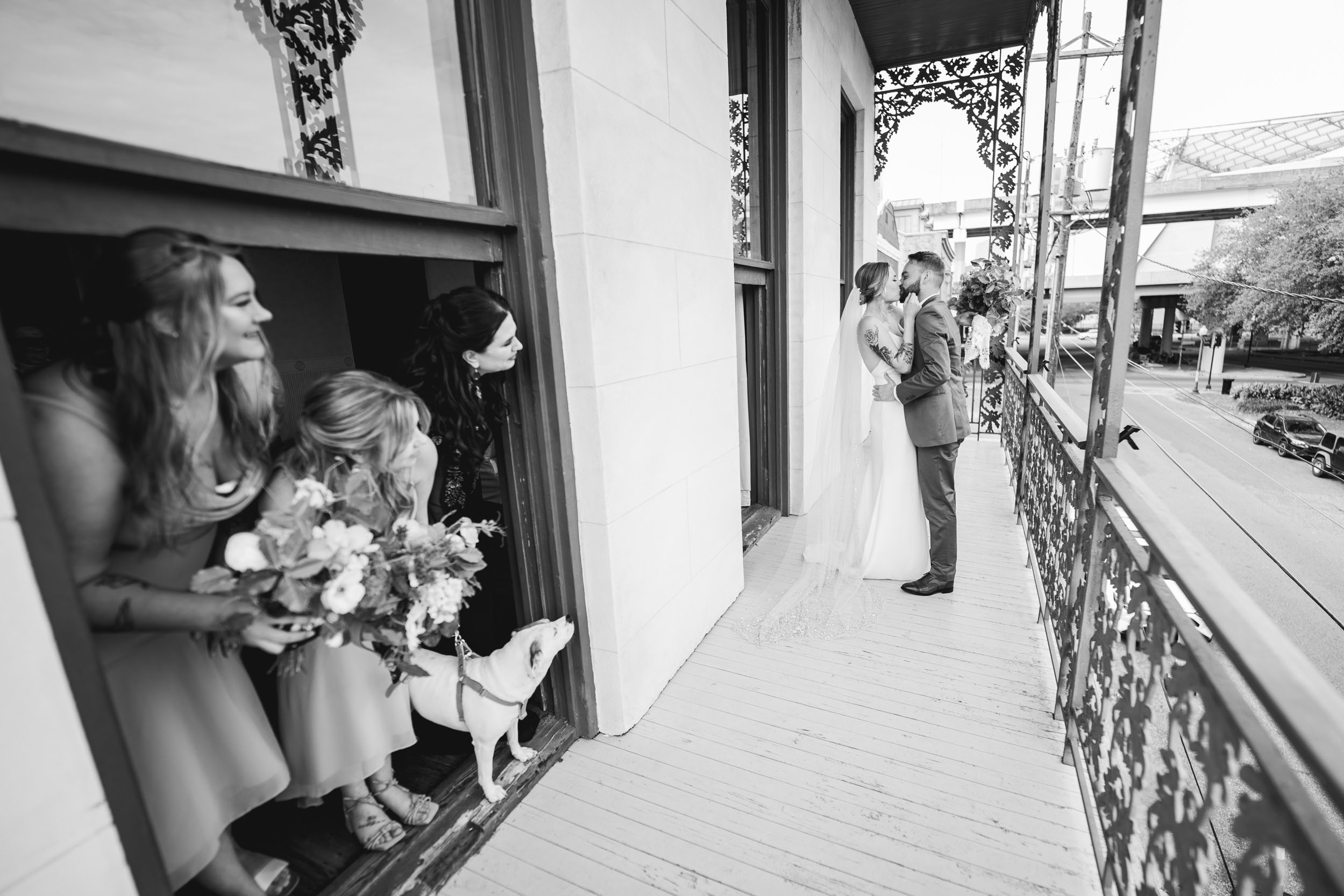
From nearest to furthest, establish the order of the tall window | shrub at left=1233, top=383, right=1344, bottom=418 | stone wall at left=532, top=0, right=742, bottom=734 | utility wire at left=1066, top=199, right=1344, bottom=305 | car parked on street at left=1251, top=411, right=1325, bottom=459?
1. stone wall at left=532, top=0, right=742, bottom=734
2. the tall window
3. utility wire at left=1066, top=199, right=1344, bottom=305
4. car parked on street at left=1251, top=411, right=1325, bottom=459
5. shrub at left=1233, top=383, right=1344, bottom=418

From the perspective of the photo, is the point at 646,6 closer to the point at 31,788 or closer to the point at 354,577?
the point at 354,577

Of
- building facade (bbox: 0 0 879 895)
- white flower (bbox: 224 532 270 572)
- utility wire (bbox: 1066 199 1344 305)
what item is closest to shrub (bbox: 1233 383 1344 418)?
utility wire (bbox: 1066 199 1344 305)

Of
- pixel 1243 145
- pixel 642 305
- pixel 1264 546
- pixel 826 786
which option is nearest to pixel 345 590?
pixel 642 305

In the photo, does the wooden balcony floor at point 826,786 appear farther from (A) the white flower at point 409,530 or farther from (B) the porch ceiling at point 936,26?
(B) the porch ceiling at point 936,26

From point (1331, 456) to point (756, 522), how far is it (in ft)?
61.6

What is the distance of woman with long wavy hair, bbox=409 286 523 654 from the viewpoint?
6.16 feet

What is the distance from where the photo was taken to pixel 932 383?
10.6 feet

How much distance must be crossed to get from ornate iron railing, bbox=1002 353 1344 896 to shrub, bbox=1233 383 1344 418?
80.3 feet

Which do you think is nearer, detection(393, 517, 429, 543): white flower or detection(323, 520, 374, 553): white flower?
detection(323, 520, 374, 553): white flower

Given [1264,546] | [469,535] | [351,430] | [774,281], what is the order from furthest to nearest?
[1264,546]
[774,281]
[469,535]
[351,430]

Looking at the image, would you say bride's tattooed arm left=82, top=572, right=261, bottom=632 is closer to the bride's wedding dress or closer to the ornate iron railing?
the ornate iron railing

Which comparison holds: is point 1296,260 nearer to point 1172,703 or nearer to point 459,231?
point 1172,703

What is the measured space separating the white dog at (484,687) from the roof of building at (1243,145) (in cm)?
1614

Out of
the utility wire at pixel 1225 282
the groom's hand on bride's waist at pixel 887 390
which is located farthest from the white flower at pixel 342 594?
the groom's hand on bride's waist at pixel 887 390
